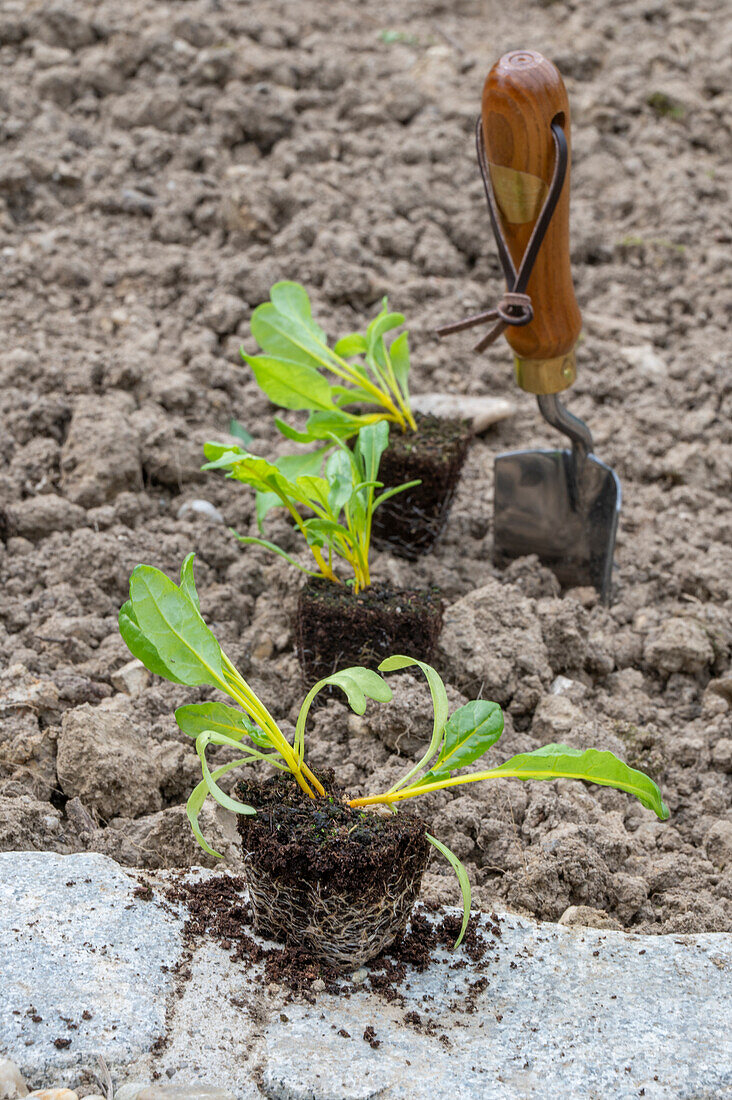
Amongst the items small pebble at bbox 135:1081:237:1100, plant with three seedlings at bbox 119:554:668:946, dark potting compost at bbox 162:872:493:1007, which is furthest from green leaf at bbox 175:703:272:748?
small pebble at bbox 135:1081:237:1100

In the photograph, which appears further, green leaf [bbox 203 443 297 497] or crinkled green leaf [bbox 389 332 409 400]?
crinkled green leaf [bbox 389 332 409 400]

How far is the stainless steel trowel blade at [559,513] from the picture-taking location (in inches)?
87.3

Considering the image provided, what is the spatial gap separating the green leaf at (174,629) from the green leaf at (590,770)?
15.6 inches

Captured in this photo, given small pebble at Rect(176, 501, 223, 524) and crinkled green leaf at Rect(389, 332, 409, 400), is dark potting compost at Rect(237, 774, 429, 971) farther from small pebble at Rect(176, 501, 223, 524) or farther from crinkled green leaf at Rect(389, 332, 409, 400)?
crinkled green leaf at Rect(389, 332, 409, 400)

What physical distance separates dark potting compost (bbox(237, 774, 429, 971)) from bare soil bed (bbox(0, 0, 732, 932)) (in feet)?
0.83

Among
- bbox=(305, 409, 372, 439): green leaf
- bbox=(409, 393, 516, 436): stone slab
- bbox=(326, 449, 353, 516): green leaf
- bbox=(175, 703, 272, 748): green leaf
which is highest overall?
bbox=(175, 703, 272, 748): green leaf

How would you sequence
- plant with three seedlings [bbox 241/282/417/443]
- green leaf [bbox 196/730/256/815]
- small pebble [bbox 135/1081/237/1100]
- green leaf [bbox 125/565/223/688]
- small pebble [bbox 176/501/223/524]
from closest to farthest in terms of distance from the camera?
small pebble [bbox 135/1081/237/1100] < green leaf [bbox 196/730/256/815] < green leaf [bbox 125/565/223/688] < plant with three seedlings [bbox 241/282/417/443] < small pebble [bbox 176/501/223/524]

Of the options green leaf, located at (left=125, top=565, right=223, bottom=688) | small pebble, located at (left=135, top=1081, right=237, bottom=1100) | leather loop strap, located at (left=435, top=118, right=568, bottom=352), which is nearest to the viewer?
small pebble, located at (left=135, top=1081, right=237, bottom=1100)

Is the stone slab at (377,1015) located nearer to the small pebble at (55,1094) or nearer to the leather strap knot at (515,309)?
the small pebble at (55,1094)

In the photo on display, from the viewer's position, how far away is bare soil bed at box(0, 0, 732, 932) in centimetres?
167

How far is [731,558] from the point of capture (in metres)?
2.27

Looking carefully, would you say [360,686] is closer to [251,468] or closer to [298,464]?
[251,468]

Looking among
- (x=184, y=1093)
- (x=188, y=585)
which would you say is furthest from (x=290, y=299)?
(x=184, y=1093)

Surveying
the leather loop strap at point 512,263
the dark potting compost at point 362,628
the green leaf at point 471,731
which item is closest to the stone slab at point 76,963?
the green leaf at point 471,731
